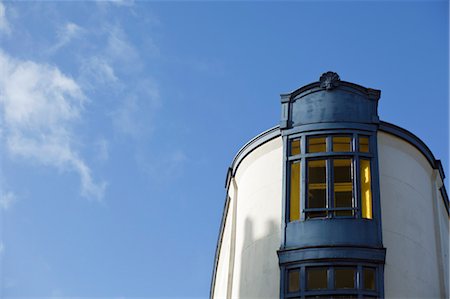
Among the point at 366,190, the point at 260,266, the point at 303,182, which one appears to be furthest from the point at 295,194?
the point at 260,266

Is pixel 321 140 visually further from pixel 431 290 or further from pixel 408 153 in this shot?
pixel 431 290

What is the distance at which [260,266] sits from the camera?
950 inches

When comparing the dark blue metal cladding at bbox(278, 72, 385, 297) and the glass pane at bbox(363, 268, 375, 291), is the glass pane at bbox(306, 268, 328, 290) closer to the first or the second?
the dark blue metal cladding at bbox(278, 72, 385, 297)

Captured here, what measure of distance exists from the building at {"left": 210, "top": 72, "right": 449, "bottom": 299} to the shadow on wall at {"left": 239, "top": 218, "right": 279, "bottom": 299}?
0.10 ft

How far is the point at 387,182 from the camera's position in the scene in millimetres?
24719

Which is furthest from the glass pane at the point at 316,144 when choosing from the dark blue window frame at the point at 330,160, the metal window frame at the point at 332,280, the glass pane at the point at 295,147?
the metal window frame at the point at 332,280

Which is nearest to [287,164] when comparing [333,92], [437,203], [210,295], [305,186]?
[305,186]

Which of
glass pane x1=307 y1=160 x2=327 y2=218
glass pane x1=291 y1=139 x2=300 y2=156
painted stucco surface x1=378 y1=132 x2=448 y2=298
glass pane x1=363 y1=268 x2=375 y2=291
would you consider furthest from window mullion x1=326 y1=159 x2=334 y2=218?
glass pane x1=363 y1=268 x2=375 y2=291

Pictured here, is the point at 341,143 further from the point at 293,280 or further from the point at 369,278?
the point at 293,280

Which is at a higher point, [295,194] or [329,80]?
[329,80]

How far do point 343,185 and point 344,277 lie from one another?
9.68ft

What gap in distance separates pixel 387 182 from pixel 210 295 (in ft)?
41.9

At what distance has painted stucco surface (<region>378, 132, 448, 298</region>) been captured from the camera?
75.7 ft

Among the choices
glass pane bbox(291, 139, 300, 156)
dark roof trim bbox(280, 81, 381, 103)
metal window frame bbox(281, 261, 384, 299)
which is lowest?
metal window frame bbox(281, 261, 384, 299)
